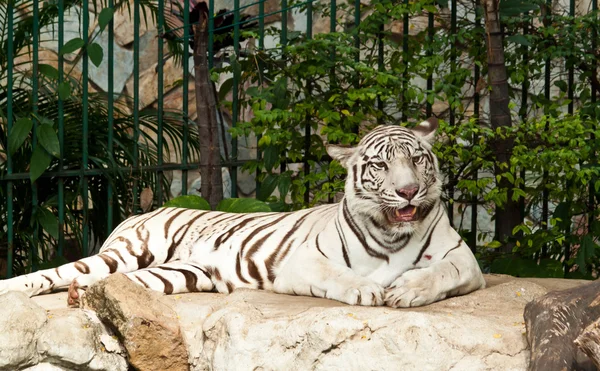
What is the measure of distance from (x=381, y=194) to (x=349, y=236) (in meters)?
0.31

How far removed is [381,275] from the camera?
4117 millimetres

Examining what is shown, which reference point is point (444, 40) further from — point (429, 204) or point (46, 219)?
point (46, 219)

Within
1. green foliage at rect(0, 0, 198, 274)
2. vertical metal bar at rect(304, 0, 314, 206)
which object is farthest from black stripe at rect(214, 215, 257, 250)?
green foliage at rect(0, 0, 198, 274)

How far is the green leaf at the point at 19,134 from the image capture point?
5207 millimetres

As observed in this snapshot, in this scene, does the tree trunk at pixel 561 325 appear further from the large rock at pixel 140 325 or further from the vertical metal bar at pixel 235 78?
the vertical metal bar at pixel 235 78

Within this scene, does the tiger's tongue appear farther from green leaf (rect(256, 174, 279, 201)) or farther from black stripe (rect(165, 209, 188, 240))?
green leaf (rect(256, 174, 279, 201))

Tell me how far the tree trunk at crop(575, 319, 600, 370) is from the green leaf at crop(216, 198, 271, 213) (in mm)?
2778

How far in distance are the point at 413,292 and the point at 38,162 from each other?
2.45 meters

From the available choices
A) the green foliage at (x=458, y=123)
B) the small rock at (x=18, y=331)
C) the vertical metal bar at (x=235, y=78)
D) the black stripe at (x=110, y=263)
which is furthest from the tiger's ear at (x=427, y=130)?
the small rock at (x=18, y=331)

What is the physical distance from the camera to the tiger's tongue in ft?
13.1

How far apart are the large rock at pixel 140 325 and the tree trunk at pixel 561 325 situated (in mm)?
1408

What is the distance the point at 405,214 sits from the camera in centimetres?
401

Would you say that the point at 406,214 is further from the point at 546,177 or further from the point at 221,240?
the point at 546,177

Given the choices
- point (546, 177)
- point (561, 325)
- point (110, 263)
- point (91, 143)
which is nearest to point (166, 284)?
point (110, 263)
